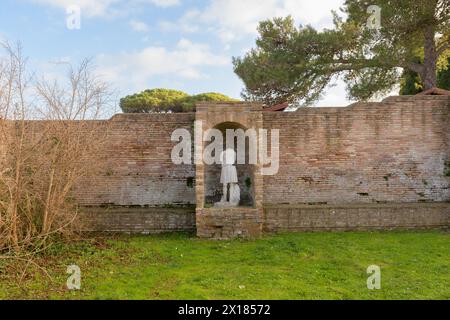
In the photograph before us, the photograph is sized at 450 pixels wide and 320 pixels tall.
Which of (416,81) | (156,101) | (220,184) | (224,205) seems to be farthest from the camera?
(156,101)

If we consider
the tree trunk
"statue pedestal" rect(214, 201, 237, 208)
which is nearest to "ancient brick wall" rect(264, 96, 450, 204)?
"statue pedestal" rect(214, 201, 237, 208)

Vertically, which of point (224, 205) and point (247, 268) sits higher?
point (224, 205)

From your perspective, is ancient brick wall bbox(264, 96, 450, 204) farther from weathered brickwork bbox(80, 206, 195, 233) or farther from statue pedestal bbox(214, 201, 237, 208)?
weathered brickwork bbox(80, 206, 195, 233)

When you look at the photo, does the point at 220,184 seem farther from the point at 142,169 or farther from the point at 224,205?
the point at 142,169

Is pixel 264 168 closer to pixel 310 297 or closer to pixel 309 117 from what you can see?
pixel 309 117

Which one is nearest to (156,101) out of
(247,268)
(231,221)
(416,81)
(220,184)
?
(416,81)

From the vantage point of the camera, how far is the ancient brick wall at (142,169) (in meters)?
9.88

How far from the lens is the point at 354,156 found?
984cm

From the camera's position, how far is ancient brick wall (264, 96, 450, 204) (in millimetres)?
9828

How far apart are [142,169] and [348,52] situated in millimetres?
8679

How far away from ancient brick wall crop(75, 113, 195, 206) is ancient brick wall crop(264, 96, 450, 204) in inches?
97.7

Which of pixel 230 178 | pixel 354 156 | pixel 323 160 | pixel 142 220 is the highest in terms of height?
pixel 354 156

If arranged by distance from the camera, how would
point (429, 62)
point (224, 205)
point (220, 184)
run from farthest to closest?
point (429, 62) → point (220, 184) → point (224, 205)
